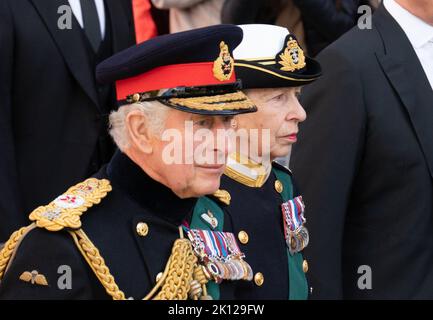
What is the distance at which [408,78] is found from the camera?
464 cm

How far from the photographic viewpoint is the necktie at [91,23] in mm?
5434

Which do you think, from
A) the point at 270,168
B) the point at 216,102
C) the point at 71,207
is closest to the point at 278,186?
the point at 270,168

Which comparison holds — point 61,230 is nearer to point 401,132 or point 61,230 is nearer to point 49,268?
point 49,268

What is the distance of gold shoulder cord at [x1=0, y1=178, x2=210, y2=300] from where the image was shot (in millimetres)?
3326

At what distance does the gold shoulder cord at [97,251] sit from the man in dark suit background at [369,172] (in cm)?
107

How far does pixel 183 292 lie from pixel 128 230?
9.2 inches

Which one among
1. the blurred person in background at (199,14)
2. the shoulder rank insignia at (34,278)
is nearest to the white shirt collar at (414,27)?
the blurred person in background at (199,14)

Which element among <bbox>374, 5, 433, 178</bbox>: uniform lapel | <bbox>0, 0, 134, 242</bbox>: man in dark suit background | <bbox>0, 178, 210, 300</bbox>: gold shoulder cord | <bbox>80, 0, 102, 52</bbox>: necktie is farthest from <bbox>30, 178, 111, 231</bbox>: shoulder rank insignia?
<bbox>80, 0, 102, 52</bbox>: necktie

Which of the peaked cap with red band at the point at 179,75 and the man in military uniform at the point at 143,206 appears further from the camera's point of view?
the peaked cap with red band at the point at 179,75

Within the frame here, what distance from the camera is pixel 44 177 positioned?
5309 millimetres

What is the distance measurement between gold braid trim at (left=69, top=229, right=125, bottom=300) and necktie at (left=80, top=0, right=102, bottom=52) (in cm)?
222

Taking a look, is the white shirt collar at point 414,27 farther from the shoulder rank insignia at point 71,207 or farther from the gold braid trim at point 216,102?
the shoulder rank insignia at point 71,207

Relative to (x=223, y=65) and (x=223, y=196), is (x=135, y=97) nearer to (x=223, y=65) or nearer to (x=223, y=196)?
(x=223, y=65)
